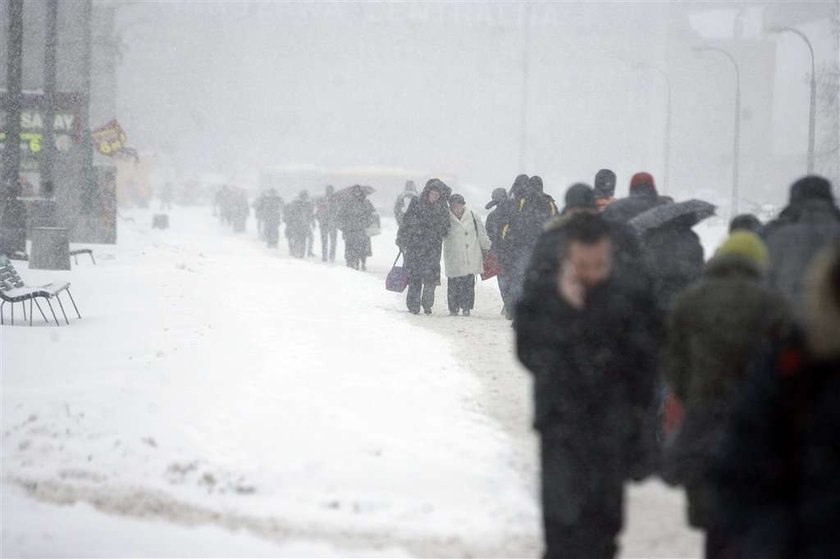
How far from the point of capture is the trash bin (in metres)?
21.1

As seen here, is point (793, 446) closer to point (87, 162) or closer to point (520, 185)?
point (520, 185)

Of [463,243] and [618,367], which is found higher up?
[463,243]

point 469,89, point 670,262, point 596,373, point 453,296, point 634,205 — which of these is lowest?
point 453,296

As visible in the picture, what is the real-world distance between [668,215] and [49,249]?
15.1m

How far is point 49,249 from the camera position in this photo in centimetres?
2114

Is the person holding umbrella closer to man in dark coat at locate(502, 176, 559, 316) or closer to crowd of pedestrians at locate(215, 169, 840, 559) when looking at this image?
crowd of pedestrians at locate(215, 169, 840, 559)

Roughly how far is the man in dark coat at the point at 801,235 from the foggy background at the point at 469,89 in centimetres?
7445

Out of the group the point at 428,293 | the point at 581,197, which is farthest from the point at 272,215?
the point at 581,197

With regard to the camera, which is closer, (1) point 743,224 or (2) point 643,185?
(1) point 743,224

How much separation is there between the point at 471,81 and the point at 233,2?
2186 centimetres

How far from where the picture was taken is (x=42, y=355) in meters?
11.7

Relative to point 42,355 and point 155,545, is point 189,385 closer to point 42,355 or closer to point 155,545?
point 42,355

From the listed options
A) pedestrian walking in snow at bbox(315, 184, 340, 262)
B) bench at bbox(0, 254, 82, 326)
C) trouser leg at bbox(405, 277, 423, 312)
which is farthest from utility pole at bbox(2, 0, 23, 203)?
pedestrian walking in snow at bbox(315, 184, 340, 262)

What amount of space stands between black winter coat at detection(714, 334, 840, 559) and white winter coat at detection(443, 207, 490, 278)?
46.1 ft
